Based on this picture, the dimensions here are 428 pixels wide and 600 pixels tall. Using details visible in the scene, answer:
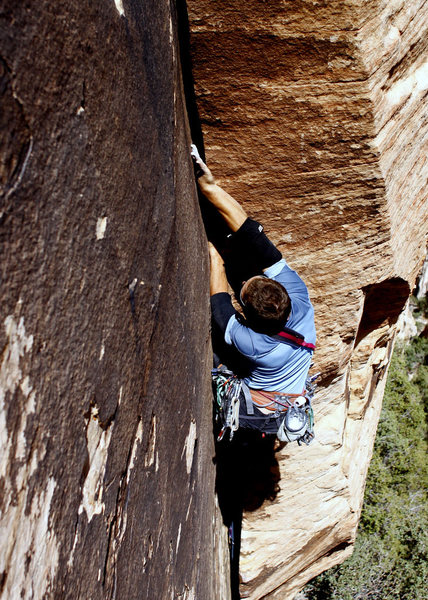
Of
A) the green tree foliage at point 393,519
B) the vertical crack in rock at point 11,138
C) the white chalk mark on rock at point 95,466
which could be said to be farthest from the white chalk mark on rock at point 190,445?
the green tree foliage at point 393,519

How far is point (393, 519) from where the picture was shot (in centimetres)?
1302

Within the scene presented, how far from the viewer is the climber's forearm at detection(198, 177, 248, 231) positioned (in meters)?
3.12

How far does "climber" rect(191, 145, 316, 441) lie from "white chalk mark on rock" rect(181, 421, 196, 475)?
0.39 metres

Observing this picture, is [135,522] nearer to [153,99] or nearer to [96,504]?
[96,504]

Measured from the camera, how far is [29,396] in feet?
4.33

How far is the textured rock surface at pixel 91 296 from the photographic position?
125 cm

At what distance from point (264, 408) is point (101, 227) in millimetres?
2015

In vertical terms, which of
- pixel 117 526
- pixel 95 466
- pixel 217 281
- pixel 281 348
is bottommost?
pixel 117 526

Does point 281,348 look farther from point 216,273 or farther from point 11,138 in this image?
point 11,138

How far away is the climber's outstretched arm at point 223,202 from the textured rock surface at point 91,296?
0.44 meters

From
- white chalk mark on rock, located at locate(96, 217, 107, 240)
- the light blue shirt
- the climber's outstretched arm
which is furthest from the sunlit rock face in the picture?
white chalk mark on rock, located at locate(96, 217, 107, 240)

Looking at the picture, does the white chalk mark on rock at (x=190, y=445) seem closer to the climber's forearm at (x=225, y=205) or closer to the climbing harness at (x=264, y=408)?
the climbing harness at (x=264, y=408)

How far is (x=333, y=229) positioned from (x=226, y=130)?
3.19 ft

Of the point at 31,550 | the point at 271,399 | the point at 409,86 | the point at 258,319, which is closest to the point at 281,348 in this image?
the point at 258,319
